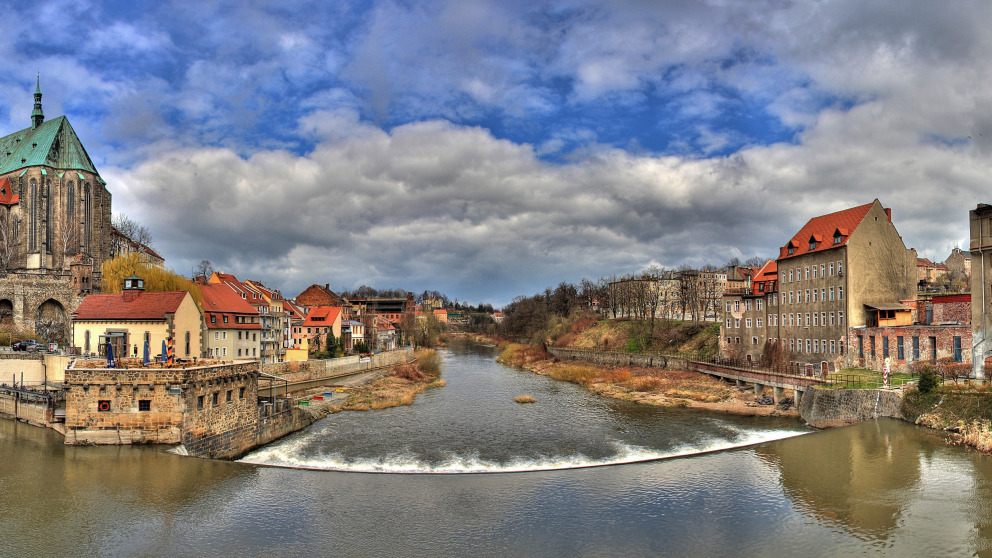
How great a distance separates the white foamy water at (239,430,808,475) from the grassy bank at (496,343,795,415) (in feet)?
49.8

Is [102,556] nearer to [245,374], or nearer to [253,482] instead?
[253,482]

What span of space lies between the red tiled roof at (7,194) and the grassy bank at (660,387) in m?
75.7

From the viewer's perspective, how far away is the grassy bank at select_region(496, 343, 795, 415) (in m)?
46.4

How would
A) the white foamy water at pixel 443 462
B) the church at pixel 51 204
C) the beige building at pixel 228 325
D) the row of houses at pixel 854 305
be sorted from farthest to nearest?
the church at pixel 51 204, the beige building at pixel 228 325, the row of houses at pixel 854 305, the white foamy water at pixel 443 462

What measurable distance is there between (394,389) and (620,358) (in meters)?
34.9

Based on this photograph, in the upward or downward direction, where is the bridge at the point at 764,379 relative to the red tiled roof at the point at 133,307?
downward

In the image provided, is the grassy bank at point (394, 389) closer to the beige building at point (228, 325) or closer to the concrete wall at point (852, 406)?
the beige building at point (228, 325)

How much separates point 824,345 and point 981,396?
1880cm

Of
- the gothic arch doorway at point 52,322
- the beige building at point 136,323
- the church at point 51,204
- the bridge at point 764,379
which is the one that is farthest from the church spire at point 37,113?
the bridge at point 764,379

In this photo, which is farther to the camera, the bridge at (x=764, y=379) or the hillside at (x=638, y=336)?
the hillside at (x=638, y=336)

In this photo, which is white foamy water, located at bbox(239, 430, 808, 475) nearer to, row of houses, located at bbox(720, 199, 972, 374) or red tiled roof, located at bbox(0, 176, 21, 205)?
row of houses, located at bbox(720, 199, 972, 374)

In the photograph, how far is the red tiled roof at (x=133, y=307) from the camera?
124ft

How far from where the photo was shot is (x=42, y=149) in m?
79.7

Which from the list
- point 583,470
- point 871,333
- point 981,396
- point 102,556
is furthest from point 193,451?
point 871,333
